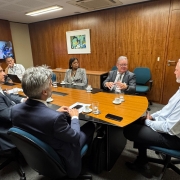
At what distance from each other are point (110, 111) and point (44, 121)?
0.82m

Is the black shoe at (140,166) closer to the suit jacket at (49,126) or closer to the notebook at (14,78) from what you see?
the suit jacket at (49,126)

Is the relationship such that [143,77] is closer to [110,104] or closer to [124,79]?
[124,79]

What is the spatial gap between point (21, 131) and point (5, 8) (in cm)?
397

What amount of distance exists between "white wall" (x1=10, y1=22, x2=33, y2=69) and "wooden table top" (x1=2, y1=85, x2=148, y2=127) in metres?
4.19

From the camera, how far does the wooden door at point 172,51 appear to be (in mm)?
3190

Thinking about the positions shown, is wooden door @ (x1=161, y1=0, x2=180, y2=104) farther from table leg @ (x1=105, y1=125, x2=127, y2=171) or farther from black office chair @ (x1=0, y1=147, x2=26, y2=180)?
black office chair @ (x1=0, y1=147, x2=26, y2=180)

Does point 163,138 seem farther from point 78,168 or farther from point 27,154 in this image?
point 27,154

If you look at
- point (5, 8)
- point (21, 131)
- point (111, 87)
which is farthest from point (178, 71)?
point (5, 8)

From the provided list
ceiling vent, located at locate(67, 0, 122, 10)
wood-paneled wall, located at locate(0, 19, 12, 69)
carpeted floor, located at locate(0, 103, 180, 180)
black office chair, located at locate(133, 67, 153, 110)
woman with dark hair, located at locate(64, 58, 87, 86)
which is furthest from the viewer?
wood-paneled wall, located at locate(0, 19, 12, 69)

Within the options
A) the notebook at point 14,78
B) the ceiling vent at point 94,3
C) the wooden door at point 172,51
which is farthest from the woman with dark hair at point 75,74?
the wooden door at point 172,51

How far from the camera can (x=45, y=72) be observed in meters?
1.16

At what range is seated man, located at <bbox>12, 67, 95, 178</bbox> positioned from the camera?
3.26ft

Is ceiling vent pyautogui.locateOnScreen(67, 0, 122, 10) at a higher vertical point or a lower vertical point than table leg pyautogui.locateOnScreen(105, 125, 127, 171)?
higher

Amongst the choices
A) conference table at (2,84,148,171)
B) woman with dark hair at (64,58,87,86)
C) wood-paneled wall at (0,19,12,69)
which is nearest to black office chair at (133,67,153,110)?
woman with dark hair at (64,58,87,86)
